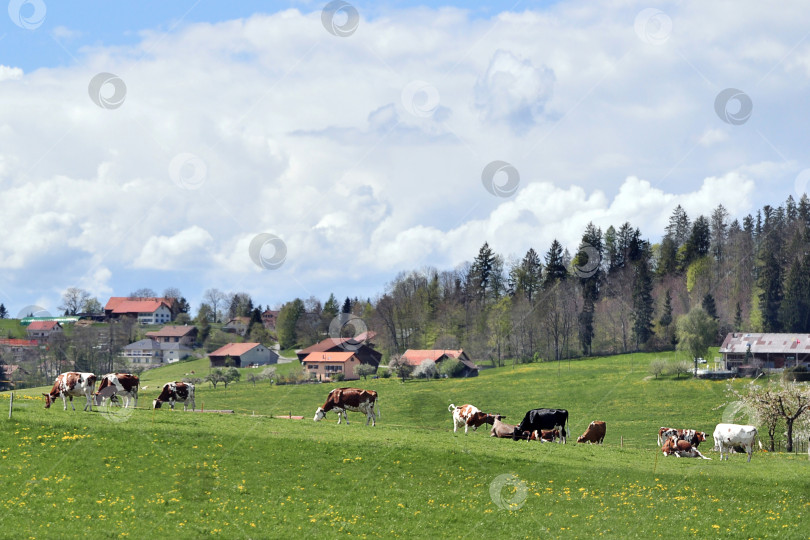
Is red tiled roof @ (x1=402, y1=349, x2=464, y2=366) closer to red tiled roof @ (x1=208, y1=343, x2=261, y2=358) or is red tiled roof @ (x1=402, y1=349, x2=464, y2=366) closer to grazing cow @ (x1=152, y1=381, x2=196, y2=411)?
red tiled roof @ (x1=208, y1=343, x2=261, y2=358)

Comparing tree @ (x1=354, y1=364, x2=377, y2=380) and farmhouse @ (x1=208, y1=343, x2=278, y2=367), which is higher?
farmhouse @ (x1=208, y1=343, x2=278, y2=367)

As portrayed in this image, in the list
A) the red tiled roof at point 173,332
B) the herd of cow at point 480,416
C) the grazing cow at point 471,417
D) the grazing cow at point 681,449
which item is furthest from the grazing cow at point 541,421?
the red tiled roof at point 173,332

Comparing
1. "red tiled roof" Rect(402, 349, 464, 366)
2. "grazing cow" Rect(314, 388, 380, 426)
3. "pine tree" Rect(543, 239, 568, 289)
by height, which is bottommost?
"grazing cow" Rect(314, 388, 380, 426)

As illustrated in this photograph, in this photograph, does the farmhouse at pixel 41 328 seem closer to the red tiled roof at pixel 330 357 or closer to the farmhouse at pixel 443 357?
the red tiled roof at pixel 330 357

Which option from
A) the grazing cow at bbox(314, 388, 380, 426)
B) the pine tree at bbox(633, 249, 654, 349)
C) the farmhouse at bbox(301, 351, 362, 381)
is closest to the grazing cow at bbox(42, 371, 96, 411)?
the grazing cow at bbox(314, 388, 380, 426)

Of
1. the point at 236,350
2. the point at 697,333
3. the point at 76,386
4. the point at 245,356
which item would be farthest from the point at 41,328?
the point at 76,386

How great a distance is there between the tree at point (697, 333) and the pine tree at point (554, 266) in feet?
132

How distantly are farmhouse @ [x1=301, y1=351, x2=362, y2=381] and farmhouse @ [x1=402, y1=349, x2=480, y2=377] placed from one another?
909cm

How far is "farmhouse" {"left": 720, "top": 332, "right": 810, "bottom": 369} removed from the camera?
314 feet

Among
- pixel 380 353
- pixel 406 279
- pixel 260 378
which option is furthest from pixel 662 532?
pixel 406 279

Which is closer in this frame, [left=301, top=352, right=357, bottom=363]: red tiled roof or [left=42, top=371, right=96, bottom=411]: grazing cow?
[left=42, top=371, right=96, bottom=411]: grazing cow

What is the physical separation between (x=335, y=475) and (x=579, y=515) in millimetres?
8291

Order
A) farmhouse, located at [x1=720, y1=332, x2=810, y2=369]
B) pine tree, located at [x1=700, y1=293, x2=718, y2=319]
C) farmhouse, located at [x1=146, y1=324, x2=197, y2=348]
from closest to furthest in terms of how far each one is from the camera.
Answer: farmhouse, located at [x1=720, y1=332, x2=810, y2=369], pine tree, located at [x1=700, y1=293, x2=718, y2=319], farmhouse, located at [x1=146, y1=324, x2=197, y2=348]

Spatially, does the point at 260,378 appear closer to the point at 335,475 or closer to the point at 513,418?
the point at 513,418
